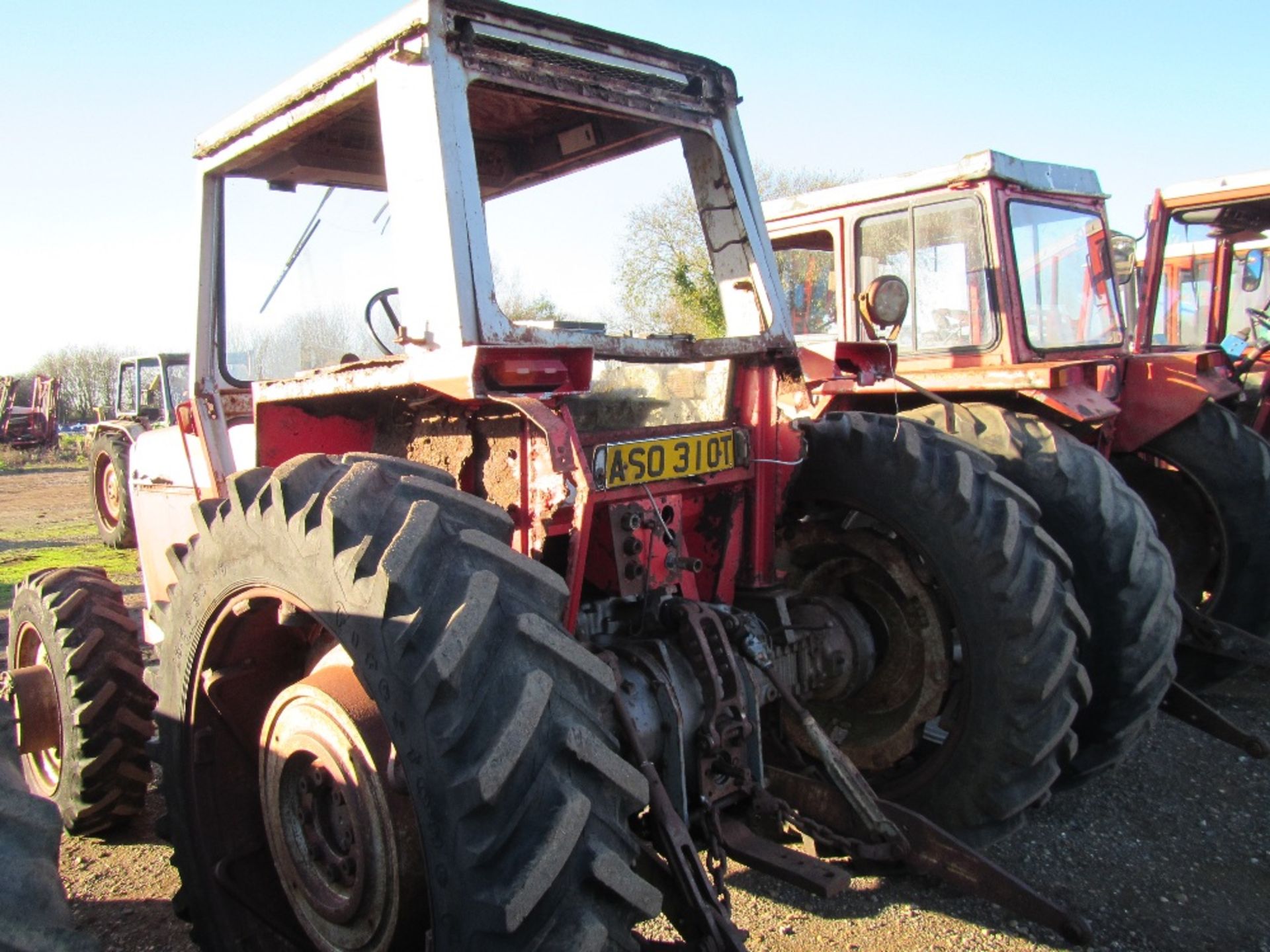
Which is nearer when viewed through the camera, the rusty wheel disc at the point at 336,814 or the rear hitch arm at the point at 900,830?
the rusty wheel disc at the point at 336,814

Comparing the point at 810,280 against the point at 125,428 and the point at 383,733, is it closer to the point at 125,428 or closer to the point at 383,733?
the point at 383,733

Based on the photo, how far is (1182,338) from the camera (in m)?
8.73

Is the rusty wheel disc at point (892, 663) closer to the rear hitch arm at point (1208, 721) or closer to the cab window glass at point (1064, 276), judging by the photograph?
the rear hitch arm at point (1208, 721)

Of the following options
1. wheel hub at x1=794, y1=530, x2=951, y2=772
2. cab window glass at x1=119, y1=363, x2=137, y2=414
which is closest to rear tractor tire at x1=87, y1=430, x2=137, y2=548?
cab window glass at x1=119, y1=363, x2=137, y2=414

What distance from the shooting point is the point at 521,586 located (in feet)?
6.28

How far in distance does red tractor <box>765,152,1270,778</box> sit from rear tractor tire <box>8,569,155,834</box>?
3194 millimetres

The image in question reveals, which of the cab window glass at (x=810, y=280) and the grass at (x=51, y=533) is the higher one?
the cab window glass at (x=810, y=280)

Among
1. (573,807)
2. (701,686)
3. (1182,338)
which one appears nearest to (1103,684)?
(701,686)

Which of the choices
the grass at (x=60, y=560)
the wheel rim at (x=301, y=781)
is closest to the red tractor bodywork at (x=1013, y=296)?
the wheel rim at (x=301, y=781)

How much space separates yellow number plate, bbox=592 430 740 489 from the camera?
2533mm

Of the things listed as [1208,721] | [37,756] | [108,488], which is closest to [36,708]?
[37,756]

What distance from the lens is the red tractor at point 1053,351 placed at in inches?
198

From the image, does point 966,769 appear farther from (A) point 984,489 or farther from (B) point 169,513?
(B) point 169,513

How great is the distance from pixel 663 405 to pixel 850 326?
300cm
